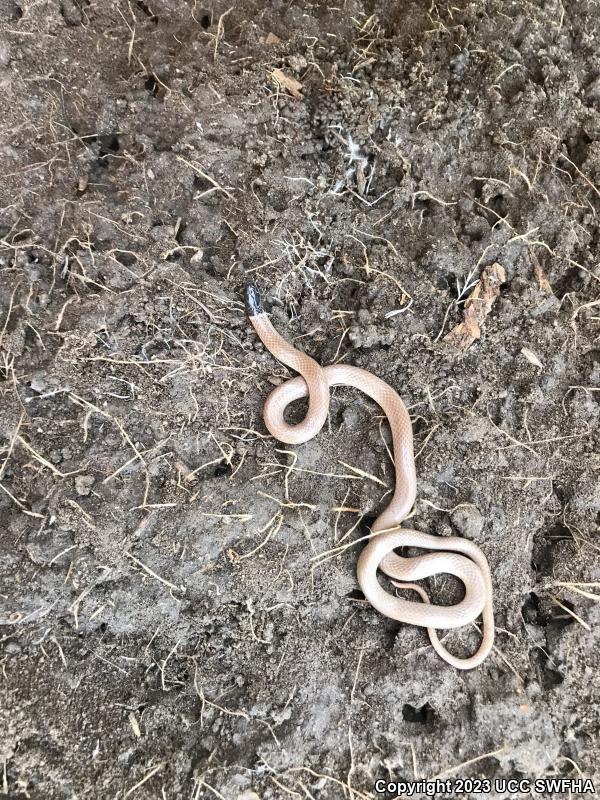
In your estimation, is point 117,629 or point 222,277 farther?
point 222,277

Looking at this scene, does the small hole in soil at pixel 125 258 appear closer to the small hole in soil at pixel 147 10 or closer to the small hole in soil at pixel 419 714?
the small hole in soil at pixel 147 10

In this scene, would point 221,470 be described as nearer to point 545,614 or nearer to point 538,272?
point 545,614

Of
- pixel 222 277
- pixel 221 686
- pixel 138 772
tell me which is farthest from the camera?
pixel 222 277

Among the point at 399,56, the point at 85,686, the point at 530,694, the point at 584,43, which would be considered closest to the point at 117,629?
the point at 85,686

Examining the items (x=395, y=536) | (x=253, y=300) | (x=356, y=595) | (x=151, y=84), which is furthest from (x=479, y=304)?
(x=151, y=84)

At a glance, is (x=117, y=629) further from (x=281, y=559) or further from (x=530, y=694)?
(x=530, y=694)

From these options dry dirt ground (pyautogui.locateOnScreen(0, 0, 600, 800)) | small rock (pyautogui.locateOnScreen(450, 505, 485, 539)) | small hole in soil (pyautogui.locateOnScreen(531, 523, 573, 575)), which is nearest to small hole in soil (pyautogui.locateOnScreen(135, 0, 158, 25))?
dry dirt ground (pyautogui.locateOnScreen(0, 0, 600, 800))
